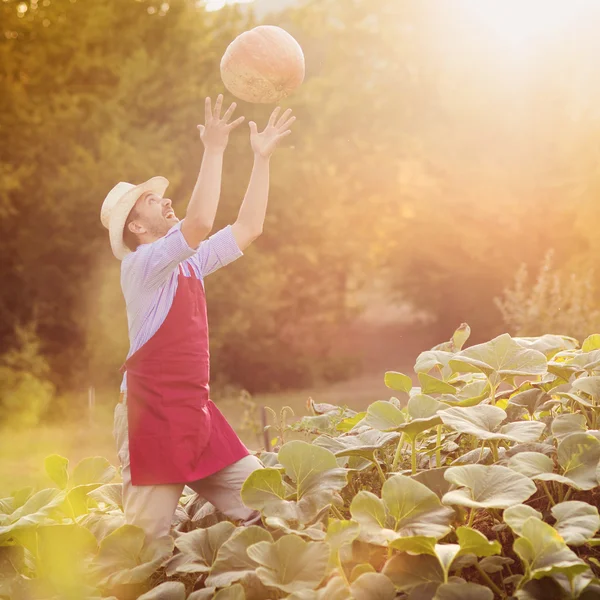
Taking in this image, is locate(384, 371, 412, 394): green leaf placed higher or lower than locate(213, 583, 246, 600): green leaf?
higher

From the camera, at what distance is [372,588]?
1.63 metres

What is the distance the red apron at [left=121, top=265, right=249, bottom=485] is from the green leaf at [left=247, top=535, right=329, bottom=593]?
0.73 metres

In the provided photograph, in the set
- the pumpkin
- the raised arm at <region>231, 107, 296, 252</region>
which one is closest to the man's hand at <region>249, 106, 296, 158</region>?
the raised arm at <region>231, 107, 296, 252</region>

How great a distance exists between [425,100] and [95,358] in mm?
5138

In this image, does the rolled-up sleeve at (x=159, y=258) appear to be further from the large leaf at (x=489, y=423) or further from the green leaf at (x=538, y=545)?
the green leaf at (x=538, y=545)

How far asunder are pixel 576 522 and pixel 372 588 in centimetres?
44

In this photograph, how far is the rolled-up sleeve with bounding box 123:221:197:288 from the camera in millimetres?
2531

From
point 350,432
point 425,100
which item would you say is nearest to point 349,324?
point 425,100

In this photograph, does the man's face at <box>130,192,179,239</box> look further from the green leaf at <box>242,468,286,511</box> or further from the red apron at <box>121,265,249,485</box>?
the green leaf at <box>242,468,286,511</box>

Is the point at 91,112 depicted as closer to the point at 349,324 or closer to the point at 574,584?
the point at 349,324

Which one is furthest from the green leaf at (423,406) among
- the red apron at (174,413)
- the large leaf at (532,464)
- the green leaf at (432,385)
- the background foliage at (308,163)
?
the background foliage at (308,163)

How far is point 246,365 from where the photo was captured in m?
10.0

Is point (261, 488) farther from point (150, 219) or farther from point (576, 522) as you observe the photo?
point (150, 219)

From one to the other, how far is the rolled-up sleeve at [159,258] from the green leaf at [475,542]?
50.4 inches
